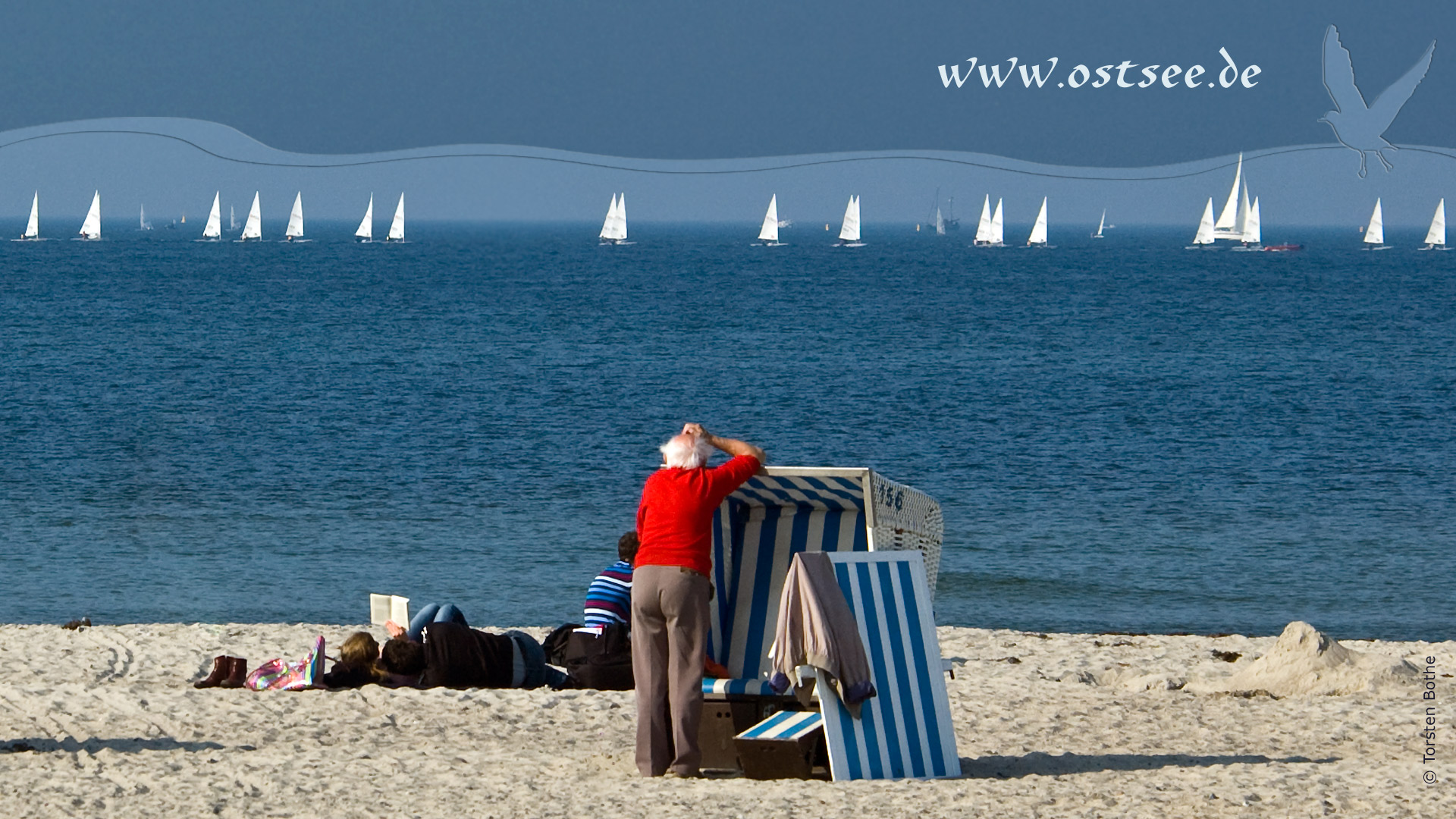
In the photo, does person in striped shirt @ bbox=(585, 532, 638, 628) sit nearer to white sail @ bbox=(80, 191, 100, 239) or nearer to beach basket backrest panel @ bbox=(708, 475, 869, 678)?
beach basket backrest panel @ bbox=(708, 475, 869, 678)

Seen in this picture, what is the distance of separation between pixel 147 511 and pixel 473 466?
6.17 meters

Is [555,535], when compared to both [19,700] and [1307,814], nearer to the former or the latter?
[19,700]

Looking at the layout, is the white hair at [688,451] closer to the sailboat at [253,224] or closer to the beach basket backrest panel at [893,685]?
the beach basket backrest panel at [893,685]

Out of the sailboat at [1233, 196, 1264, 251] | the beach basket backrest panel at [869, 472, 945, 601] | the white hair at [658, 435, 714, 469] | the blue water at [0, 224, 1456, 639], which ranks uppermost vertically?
the sailboat at [1233, 196, 1264, 251]

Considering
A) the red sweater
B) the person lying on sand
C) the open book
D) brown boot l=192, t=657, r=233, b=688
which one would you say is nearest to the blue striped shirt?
the person lying on sand

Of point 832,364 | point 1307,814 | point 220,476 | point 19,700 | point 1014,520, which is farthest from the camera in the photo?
point 832,364

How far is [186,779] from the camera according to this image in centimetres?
686

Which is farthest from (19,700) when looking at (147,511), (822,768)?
(147,511)

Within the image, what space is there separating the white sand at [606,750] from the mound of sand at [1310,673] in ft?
0.21

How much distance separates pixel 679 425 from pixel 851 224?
120 m

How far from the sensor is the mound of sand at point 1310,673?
9.72m

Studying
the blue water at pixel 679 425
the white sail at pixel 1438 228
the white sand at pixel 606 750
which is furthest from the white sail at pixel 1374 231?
the white sand at pixel 606 750

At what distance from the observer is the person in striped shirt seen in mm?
9500

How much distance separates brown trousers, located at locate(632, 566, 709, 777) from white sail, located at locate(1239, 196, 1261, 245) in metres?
139
